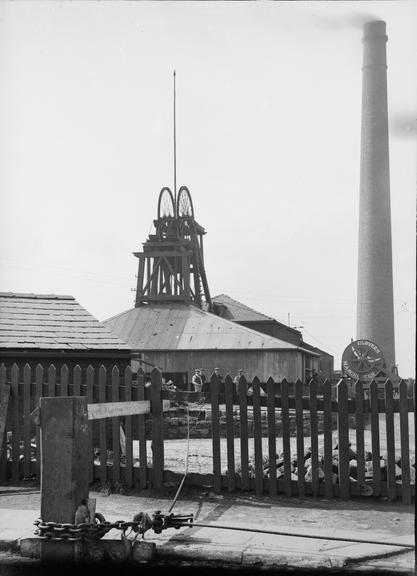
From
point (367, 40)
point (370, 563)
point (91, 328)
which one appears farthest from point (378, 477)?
point (367, 40)

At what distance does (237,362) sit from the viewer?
3503cm

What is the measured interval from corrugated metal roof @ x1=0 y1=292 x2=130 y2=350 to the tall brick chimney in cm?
2262

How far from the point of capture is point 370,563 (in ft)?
14.8

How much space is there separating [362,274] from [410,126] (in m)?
28.1

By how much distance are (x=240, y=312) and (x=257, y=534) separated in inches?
1838

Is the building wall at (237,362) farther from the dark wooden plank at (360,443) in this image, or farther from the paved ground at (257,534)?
the paved ground at (257,534)

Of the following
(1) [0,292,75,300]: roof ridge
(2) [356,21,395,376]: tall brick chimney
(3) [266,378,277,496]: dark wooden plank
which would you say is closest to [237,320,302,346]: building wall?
(2) [356,21,395,376]: tall brick chimney

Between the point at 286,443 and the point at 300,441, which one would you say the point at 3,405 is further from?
the point at 300,441

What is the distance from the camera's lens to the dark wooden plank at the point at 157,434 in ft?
24.8

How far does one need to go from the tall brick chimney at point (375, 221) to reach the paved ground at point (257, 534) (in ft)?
86.1

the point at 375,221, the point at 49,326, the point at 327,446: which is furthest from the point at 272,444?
the point at 375,221

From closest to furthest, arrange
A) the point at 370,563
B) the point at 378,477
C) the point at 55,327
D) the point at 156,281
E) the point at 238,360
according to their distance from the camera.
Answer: the point at 370,563 < the point at 378,477 < the point at 55,327 < the point at 238,360 < the point at 156,281

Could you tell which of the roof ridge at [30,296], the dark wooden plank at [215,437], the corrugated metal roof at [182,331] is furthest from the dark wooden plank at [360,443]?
the corrugated metal roof at [182,331]

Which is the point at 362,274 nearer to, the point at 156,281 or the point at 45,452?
the point at 156,281
